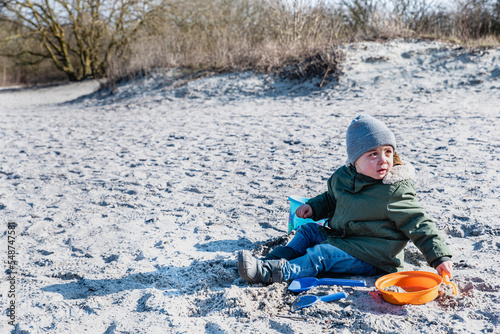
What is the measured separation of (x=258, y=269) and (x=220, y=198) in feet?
4.82

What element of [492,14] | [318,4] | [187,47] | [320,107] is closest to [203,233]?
[320,107]

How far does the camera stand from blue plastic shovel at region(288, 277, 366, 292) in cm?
207

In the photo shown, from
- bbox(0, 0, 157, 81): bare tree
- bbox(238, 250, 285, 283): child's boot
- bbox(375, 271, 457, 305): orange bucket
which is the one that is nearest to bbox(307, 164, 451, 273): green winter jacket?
bbox(375, 271, 457, 305): orange bucket

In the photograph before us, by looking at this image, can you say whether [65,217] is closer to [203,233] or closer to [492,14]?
[203,233]

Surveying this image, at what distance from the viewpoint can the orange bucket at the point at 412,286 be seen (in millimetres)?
1871

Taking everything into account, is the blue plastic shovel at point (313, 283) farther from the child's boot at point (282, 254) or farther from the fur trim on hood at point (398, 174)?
the fur trim on hood at point (398, 174)

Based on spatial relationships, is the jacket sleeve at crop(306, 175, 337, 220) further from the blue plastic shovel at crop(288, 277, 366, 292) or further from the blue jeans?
the blue plastic shovel at crop(288, 277, 366, 292)

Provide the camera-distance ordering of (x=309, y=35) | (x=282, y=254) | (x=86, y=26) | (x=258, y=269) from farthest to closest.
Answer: (x=86, y=26) < (x=309, y=35) < (x=282, y=254) < (x=258, y=269)

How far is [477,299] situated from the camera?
193 centimetres

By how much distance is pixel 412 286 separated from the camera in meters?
2.05

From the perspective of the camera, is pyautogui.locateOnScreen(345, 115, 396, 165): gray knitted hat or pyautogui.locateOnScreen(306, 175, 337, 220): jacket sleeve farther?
pyautogui.locateOnScreen(306, 175, 337, 220): jacket sleeve

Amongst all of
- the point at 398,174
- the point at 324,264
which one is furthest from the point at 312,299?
the point at 398,174

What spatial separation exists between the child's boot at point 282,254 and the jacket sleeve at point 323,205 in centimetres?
25

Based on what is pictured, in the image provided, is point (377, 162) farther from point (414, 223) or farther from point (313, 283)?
point (313, 283)
